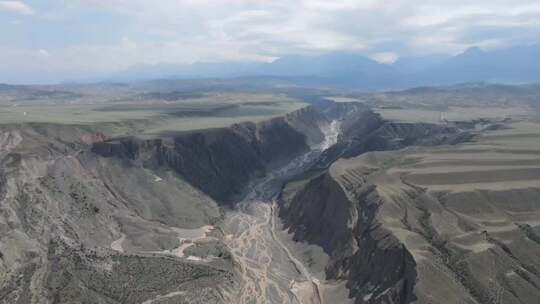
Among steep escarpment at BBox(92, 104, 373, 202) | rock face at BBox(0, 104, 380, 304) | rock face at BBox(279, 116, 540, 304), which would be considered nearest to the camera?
rock face at BBox(279, 116, 540, 304)

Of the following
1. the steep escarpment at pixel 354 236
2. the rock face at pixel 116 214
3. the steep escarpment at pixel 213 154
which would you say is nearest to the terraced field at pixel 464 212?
the steep escarpment at pixel 354 236

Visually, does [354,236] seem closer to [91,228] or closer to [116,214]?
[91,228]

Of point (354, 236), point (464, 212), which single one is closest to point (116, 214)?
point (354, 236)

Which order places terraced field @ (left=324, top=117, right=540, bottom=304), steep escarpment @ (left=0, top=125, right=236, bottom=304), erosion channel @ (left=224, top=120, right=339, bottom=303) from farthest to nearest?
erosion channel @ (left=224, top=120, right=339, bottom=303) < steep escarpment @ (left=0, top=125, right=236, bottom=304) < terraced field @ (left=324, top=117, right=540, bottom=304)

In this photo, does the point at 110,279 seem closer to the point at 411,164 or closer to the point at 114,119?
the point at 411,164

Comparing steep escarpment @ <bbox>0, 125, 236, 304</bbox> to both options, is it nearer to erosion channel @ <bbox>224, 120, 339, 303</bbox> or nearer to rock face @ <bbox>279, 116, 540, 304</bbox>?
erosion channel @ <bbox>224, 120, 339, 303</bbox>

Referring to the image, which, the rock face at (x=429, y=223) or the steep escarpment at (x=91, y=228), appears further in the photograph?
the steep escarpment at (x=91, y=228)

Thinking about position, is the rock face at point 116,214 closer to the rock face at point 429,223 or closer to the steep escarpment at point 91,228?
the steep escarpment at point 91,228

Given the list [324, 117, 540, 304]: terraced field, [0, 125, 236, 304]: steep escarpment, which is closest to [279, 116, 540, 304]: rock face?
[324, 117, 540, 304]: terraced field

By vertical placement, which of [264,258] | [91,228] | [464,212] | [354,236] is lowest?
[264,258]

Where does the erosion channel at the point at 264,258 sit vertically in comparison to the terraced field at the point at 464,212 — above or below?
below

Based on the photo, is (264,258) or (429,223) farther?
(264,258)
